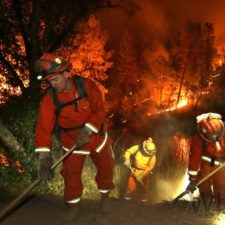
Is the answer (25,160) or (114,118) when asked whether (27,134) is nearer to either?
(25,160)

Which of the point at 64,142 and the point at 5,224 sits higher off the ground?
the point at 64,142

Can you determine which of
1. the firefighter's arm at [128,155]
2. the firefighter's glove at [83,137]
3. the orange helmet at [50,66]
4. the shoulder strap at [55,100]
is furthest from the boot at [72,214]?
the firefighter's arm at [128,155]

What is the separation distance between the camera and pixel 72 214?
17.2ft

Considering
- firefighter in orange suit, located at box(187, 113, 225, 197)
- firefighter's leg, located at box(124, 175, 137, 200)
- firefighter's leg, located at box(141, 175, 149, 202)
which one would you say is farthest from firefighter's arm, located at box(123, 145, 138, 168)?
firefighter in orange suit, located at box(187, 113, 225, 197)

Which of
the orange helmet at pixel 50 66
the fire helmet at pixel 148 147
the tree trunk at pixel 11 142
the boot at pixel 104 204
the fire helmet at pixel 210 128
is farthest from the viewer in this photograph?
the fire helmet at pixel 148 147

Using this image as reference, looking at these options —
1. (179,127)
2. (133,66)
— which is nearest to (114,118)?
(179,127)

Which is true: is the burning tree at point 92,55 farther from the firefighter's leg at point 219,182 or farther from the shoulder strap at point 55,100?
the shoulder strap at point 55,100

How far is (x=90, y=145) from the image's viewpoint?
544 centimetres

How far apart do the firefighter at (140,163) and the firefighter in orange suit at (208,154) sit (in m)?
2.63

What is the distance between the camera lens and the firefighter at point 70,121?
497 cm

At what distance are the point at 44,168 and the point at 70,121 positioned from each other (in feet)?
2.26

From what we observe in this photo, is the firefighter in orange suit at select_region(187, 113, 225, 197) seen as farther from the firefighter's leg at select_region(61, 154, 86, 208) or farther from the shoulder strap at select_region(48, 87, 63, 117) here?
the shoulder strap at select_region(48, 87, 63, 117)

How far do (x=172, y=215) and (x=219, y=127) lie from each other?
1674 mm

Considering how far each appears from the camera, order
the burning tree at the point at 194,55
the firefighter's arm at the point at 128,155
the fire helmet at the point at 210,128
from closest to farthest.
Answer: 1. the fire helmet at the point at 210,128
2. the firefighter's arm at the point at 128,155
3. the burning tree at the point at 194,55
